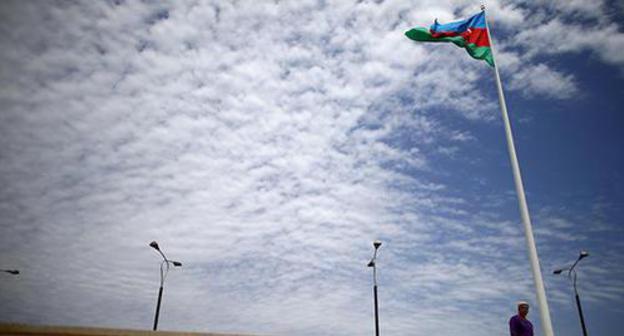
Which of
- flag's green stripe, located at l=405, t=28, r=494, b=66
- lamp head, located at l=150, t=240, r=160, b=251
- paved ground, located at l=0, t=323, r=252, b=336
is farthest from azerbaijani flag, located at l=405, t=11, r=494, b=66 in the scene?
lamp head, located at l=150, t=240, r=160, b=251

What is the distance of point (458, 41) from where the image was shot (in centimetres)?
1148

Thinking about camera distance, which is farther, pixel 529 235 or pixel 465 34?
pixel 465 34

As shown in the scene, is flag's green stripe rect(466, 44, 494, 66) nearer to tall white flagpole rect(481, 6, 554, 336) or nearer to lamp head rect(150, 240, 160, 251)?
tall white flagpole rect(481, 6, 554, 336)

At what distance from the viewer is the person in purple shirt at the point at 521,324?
8202 millimetres

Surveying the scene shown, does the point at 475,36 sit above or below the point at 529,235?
above

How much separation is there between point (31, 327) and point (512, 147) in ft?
35.1

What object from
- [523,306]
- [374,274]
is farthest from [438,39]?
[374,274]

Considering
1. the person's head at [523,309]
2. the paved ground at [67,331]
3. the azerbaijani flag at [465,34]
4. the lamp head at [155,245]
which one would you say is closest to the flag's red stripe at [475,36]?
the azerbaijani flag at [465,34]

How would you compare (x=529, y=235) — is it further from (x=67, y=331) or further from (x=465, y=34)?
(x=67, y=331)

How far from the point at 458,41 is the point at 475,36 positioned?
50cm

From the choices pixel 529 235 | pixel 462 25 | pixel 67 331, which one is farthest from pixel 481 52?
pixel 67 331

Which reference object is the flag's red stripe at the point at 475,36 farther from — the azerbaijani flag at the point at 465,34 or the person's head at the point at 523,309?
the person's head at the point at 523,309

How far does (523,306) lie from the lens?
27.3 feet

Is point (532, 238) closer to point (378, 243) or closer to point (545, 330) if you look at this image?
point (545, 330)
